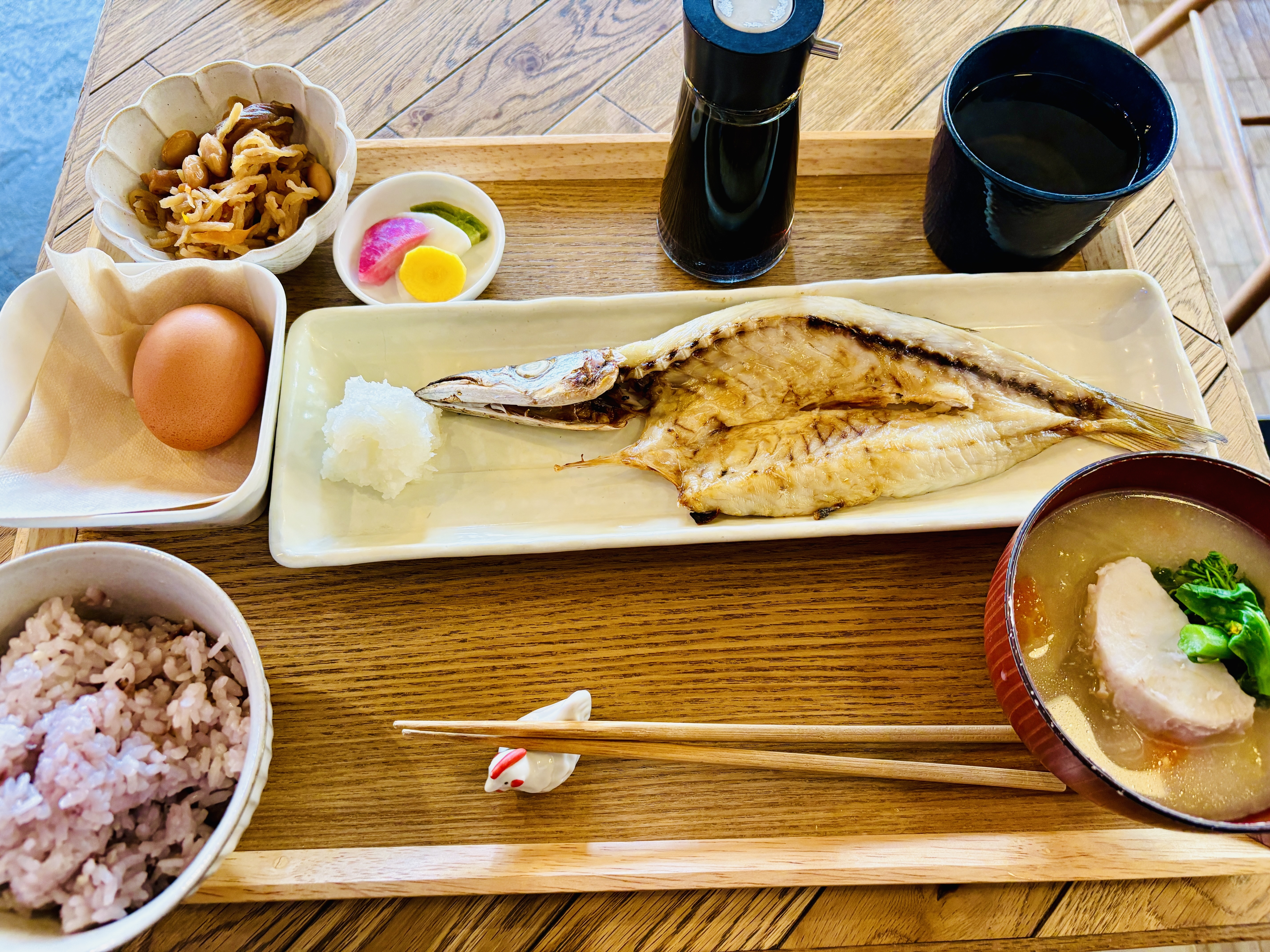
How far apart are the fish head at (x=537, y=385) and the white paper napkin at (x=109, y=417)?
320mm

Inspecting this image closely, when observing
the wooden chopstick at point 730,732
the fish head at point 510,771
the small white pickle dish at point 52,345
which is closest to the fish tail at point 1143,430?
the wooden chopstick at point 730,732

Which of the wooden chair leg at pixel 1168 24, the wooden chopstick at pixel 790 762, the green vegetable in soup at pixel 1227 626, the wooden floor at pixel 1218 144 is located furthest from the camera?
the wooden floor at pixel 1218 144

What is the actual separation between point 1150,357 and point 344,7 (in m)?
1.74

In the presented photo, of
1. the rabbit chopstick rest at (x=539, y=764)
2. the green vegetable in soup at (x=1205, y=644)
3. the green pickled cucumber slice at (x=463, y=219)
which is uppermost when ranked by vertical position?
the green vegetable in soup at (x=1205, y=644)

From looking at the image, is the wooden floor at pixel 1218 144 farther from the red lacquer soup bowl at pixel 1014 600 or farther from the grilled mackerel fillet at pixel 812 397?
Answer: the red lacquer soup bowl at pixel 1014 600

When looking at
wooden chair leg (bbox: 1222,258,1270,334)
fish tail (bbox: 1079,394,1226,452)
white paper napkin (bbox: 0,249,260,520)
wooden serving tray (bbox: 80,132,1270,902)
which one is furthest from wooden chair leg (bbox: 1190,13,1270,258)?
white paper napkin (bbox: 0,249,260,520)

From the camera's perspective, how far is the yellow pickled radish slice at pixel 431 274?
140cm

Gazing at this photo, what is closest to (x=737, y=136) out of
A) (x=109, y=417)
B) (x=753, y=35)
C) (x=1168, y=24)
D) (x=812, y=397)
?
(x=753, y=35)

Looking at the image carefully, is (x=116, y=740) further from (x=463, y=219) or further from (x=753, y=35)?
(x=753, y=35)

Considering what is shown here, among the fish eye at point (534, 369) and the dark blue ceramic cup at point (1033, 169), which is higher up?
the dark blue ceramic cup at point (1033, 169)

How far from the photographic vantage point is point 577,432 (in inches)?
54.2

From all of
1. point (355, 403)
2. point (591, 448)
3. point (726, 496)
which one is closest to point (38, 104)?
point (355, 403)

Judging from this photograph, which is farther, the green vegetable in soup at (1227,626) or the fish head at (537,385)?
the fish head at (537,385)

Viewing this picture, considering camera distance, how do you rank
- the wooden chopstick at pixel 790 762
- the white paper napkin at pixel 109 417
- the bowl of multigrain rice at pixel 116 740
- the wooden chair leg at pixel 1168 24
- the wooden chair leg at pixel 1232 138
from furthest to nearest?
the wooden chair leg at pixel 1168 24, the wooden chair leg at pixel 1232 138, the white paper napkin at pixel 109 417, the wooden chopstick at pixel 790 762, the bowl of multigrain rice at pixel 116 740
